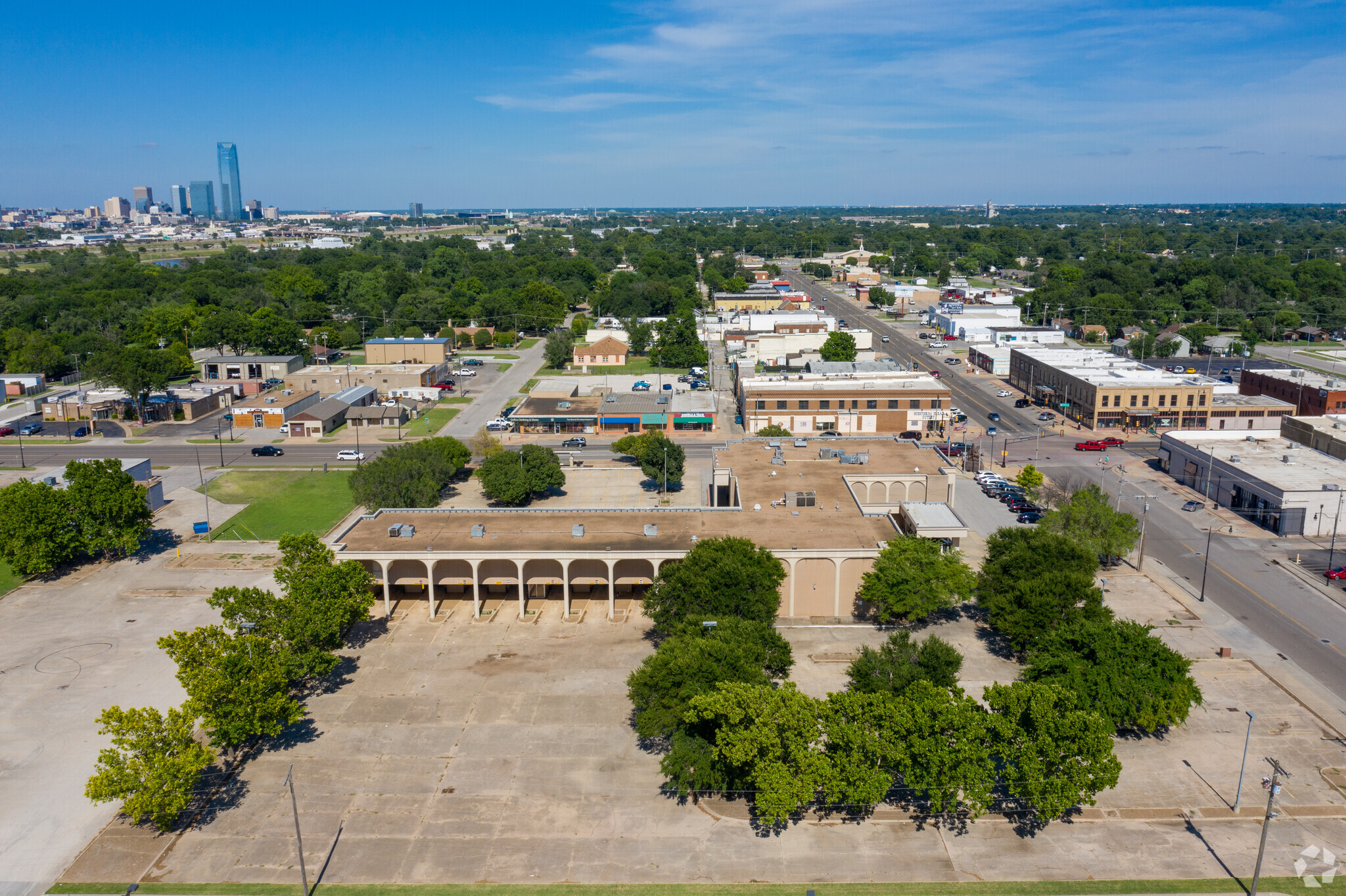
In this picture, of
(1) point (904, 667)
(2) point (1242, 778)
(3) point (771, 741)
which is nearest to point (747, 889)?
(3) point (771, 741)

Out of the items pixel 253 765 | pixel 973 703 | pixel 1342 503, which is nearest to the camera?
pixel 973 703

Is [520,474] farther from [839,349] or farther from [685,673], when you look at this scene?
[839,349]

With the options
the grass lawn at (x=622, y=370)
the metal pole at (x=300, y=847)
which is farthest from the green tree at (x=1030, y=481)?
the grass lawn at (x=622, y=370)

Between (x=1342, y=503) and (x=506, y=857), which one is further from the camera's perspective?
(x=1342, y=503)

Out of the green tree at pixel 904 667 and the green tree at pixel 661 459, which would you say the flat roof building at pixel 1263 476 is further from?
the green tree at pixel 661 459

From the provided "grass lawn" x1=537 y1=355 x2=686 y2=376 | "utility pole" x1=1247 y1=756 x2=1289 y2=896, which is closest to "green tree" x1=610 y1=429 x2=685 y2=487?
"utility pole" x1=1247 y1=756 x2=1289 y2=896

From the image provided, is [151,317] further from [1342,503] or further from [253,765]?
[1342,503]

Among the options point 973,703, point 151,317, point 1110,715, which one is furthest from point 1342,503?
point 151,317
